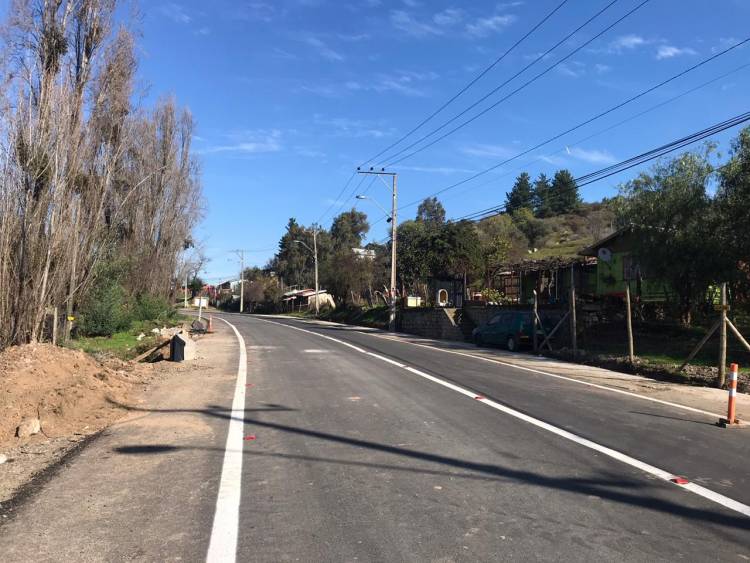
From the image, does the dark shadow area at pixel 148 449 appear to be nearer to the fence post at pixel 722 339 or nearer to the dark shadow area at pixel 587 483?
the dark shadow area at pixel 587 483

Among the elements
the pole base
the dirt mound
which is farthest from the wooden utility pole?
the dirt mound

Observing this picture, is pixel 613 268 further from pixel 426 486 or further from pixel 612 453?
pixel 426 486

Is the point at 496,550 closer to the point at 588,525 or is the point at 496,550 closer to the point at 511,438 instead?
the point at 588,525

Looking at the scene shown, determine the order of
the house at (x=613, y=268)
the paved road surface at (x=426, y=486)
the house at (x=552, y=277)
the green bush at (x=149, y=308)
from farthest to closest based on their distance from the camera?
1. the green bush at (x=149, y=308)
2. the house at (x=552, y=277)
3. the house at (x=613, y=268)
4. the paved road surface at (x=426, y=486)

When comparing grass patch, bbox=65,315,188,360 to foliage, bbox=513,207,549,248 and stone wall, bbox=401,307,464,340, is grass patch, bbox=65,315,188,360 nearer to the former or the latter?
stone wall, bbox=401,307,464,340

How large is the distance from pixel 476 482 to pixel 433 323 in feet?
97.7

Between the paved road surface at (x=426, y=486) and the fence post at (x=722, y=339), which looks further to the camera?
the fence post at (x=722, y=339)

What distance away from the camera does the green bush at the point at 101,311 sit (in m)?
25.0

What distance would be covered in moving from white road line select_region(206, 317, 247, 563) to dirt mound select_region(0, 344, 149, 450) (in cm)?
207

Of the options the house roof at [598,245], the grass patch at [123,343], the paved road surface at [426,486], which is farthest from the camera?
A: the house roof at [598,245]

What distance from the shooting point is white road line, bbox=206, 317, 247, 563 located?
13.6 feet

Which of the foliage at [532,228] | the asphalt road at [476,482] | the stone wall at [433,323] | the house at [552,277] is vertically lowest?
the asphalt road at [476,482]

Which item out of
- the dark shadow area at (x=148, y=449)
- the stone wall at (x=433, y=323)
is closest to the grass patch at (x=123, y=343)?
the dark shadow area at (x=148, y=449)

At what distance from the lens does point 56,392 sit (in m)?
8.98
